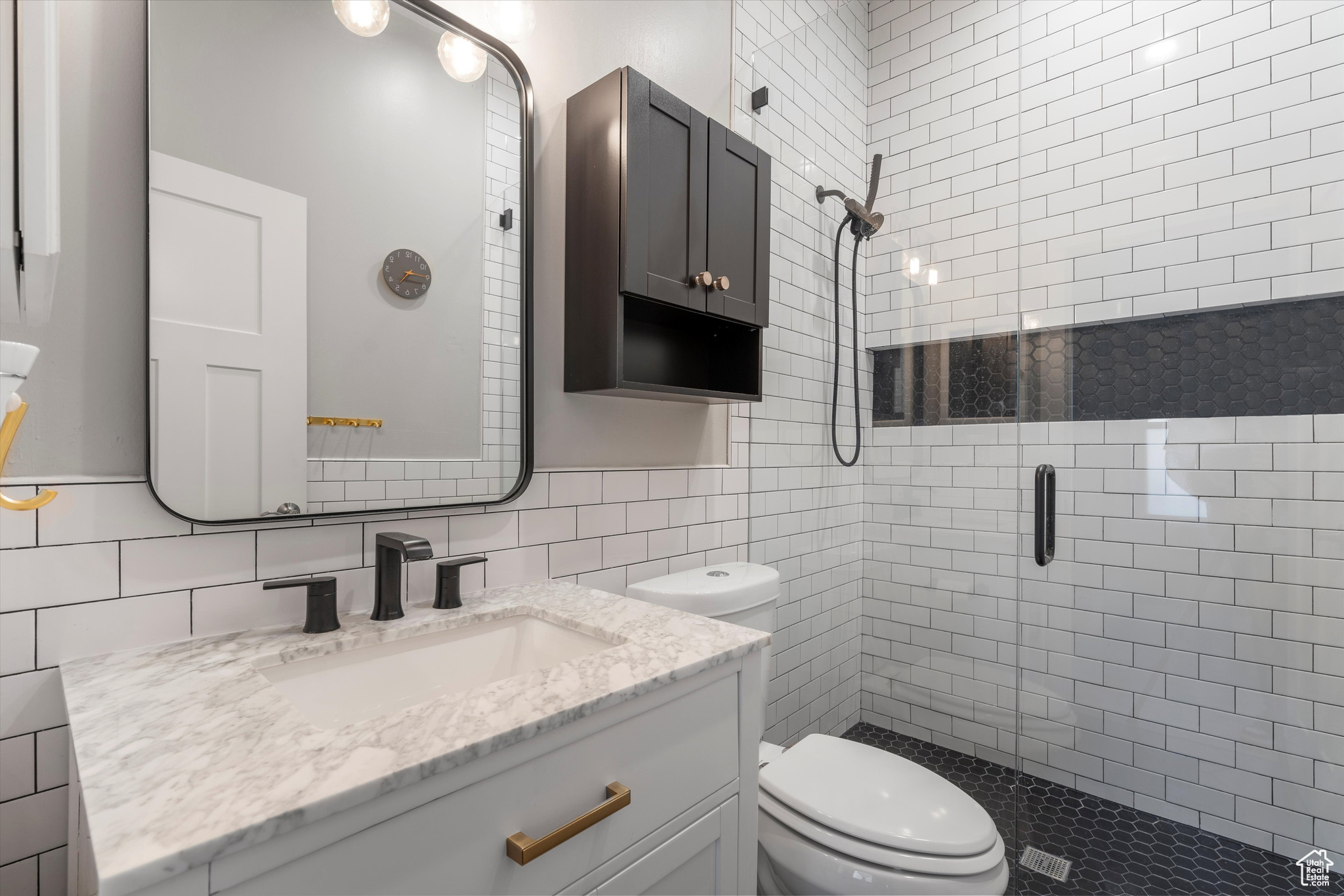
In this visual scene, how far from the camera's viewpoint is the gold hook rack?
Answer: 3.45ft

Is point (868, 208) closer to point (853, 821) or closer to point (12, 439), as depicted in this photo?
point (853, 821)

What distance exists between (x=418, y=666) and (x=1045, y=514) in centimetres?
159

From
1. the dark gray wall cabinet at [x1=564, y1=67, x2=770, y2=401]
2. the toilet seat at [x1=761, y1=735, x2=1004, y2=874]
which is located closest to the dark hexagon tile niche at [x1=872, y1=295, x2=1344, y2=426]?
the dark gray wall cabinet at [x1=564, y1=67, x2=770, y2=401]

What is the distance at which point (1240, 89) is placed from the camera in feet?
Result: 4.75

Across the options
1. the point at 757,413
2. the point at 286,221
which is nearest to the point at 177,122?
the point at 286,221

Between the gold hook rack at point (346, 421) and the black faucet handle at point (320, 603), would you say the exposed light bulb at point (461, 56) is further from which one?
the black faucet handle at point (320, 603)

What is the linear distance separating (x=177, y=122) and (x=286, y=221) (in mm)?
180

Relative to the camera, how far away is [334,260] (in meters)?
1.08

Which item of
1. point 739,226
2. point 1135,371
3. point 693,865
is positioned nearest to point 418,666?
point 693,865

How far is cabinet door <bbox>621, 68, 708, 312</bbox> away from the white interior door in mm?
627

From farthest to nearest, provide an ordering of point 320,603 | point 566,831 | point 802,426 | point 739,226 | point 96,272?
point 802,426 → point 739,226 → point 320,603 → point 96,272 → point 566,831

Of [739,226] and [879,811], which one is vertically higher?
[739,226]

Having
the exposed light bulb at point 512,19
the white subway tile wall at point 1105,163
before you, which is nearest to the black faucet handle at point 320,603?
the exposed light bulb at point 512,19

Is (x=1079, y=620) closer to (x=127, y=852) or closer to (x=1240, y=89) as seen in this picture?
(x=1240, y=89)
